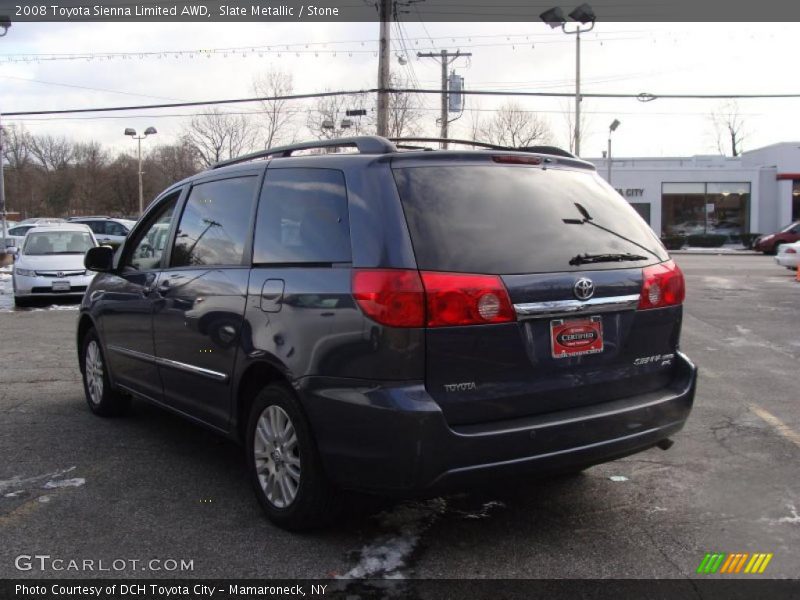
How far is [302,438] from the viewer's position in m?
3.42

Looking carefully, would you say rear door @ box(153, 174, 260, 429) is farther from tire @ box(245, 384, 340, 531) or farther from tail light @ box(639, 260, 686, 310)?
tail light @ box(639, 260, 686, 310)

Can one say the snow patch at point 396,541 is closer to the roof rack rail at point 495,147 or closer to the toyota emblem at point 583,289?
the toyota emblem at point 583,289

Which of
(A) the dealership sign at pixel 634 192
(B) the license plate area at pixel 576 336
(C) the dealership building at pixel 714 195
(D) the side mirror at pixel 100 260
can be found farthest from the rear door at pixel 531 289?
(A) the dealership sign at pixel 634 192

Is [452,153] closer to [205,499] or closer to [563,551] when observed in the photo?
[563,551]

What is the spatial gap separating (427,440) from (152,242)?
3007 mm

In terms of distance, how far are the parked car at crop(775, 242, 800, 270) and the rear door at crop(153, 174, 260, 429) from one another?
64.2 feet

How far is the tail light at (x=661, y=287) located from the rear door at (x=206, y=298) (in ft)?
6.74

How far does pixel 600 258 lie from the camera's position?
3.55 m

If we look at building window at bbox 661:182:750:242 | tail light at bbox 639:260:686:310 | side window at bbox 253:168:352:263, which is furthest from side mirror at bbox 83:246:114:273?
building window at bbox 661:182:750:242

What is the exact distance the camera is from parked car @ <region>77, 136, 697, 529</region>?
309cm

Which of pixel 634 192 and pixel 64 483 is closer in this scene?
pixel 64 483

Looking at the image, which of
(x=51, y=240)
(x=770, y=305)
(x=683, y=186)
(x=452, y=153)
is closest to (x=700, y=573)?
(x=452, y=153)

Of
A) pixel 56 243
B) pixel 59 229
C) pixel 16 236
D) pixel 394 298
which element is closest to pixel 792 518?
pixel 394 298

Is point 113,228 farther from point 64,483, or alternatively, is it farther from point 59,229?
point 64,483
